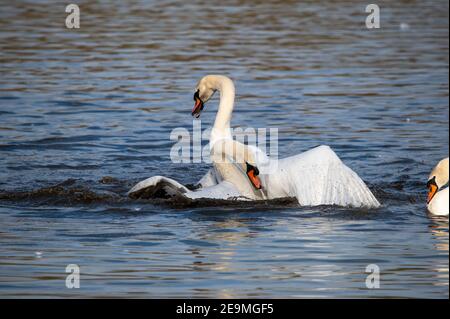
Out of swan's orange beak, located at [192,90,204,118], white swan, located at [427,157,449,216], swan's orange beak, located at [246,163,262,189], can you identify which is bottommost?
white swan, located at [427,157,449,216]

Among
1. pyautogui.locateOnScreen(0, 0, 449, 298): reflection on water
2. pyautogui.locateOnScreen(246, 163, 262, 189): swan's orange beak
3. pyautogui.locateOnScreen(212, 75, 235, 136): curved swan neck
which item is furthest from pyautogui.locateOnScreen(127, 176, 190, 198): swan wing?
pyautogui.locateOnScreen(212, 75, 235, 136): curved swan neck

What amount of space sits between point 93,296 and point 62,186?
428cm

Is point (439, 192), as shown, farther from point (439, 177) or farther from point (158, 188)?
point (158, 188)

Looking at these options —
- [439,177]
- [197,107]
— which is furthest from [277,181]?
[197,107]

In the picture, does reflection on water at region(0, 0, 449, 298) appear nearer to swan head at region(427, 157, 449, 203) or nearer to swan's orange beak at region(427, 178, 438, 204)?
swan's orange beak at region(427, 178, 438, 204)

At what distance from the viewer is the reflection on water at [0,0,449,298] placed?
327 inches

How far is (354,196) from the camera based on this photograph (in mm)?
10594

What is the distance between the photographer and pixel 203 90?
12383 mm

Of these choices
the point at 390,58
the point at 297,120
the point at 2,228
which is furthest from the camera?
the point at 390,58

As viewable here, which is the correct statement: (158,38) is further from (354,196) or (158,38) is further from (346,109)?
(354,196)

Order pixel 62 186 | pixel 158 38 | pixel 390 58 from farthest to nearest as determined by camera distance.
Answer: pixel 158 38 < pixel 390 58 < pixel 62 186

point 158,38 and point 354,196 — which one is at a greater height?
point 158,38

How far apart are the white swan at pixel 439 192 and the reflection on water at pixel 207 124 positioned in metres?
0.17

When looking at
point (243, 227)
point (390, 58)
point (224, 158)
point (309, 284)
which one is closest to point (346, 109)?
point (390, 58)
